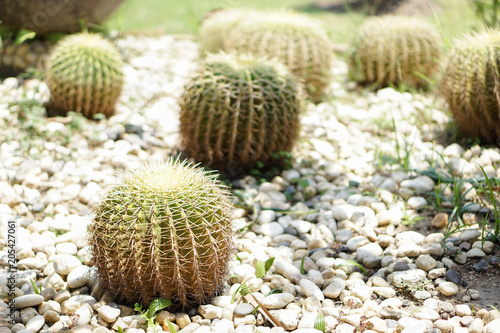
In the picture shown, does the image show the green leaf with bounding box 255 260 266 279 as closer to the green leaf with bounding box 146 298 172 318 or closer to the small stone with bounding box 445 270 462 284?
the green leaf with bounding box 146 298 172 318

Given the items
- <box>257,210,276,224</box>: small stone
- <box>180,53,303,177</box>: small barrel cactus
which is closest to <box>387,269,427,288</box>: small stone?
<box>257,210,276,224</box>: small stone

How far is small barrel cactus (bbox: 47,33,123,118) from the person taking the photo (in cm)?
386

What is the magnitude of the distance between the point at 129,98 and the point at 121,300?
8.92 feet

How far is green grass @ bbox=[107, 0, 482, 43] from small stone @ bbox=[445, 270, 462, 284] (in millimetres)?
4777

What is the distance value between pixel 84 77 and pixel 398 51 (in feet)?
9.91

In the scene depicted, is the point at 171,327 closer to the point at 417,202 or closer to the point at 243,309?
the point at 243,309

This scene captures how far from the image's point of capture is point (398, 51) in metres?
4.81

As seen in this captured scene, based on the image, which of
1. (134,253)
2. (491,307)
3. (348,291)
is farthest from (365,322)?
(134,253)

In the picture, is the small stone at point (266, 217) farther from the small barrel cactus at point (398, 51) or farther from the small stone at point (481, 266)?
the small barrel cactus at point (398, 51)

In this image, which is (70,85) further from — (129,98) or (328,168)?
(328,168)

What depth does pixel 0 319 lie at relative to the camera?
1.93 m

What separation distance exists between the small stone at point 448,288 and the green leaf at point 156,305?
1.19 metres

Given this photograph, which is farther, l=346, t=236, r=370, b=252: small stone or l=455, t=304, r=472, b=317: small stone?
l=346, t=236, r=370, b=252: small stone

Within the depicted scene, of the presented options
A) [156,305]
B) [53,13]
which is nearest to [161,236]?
[156,305]
